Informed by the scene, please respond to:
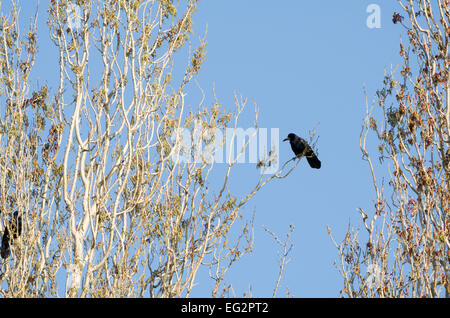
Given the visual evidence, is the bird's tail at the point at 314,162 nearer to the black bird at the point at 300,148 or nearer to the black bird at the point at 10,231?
the black bird at the point at 300,148

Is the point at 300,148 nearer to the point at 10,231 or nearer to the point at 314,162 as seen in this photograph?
the point at 314,162

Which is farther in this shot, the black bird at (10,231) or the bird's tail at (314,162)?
the bird's tail at (314,162)

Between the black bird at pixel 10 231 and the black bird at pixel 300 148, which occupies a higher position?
the black bird at pixel 300 148

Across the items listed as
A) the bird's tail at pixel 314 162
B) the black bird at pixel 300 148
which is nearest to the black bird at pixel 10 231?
the black bird at pixel 300 148

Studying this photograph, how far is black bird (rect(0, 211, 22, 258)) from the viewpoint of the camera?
13.0m

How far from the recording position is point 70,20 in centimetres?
1405

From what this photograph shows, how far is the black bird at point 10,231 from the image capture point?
13.0 meters

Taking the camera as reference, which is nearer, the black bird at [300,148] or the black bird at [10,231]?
the black bird at [10,231]

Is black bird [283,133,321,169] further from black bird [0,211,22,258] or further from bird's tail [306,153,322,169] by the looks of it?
black bird [0,211,22,258]

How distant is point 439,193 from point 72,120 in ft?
20.9

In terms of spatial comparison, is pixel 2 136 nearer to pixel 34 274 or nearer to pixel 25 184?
pixel 25 184

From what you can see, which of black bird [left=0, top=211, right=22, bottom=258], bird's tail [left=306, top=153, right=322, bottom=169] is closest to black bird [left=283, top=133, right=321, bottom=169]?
bird's tail [left=306, top=153, right=322, bottom=169]

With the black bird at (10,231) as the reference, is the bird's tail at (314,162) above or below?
above
